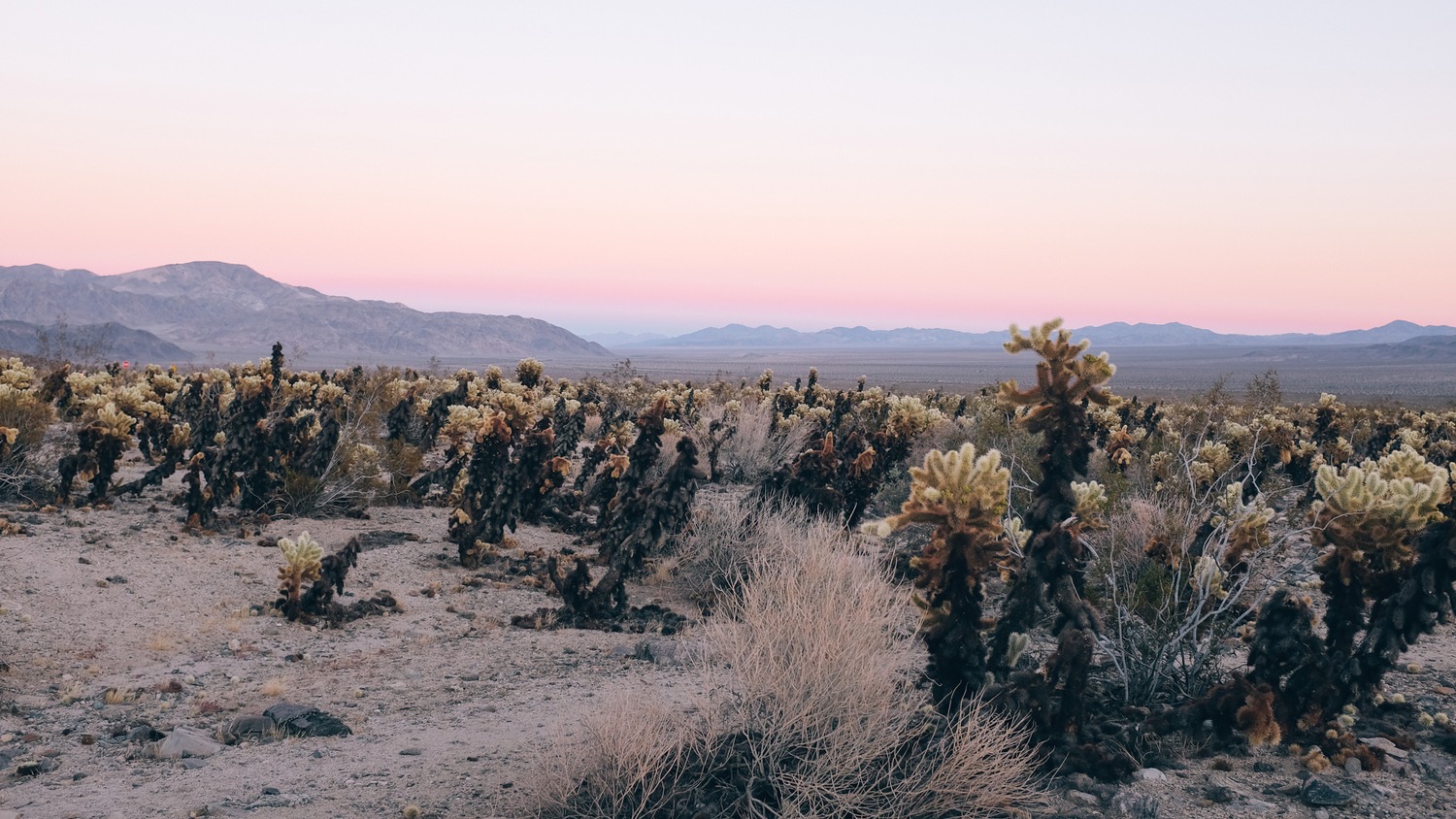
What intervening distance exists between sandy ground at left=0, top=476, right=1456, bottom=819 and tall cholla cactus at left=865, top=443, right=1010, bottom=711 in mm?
721

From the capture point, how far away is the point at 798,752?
14.5ft

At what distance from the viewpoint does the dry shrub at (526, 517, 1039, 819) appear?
416cm

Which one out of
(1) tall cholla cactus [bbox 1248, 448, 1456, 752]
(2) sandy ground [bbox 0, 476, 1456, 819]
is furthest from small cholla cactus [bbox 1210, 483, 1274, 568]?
(2) sandy ground [bbox 0, 476, 1456, 819]

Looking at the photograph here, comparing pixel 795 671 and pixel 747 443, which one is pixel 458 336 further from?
pixel 795 671

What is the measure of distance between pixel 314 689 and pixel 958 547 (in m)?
4.27

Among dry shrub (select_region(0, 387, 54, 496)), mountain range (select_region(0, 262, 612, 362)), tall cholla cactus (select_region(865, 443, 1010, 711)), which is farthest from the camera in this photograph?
mountain range (select_region(0, 262, 612, 362))

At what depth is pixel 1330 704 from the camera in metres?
5.16

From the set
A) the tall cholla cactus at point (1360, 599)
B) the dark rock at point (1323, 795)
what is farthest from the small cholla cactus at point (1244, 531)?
the dark rock at point (1323, 795)

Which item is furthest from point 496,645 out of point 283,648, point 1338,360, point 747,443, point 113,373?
point 1338,360

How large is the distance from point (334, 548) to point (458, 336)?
5173 inches

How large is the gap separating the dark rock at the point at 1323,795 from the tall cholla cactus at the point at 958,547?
5.15 ft

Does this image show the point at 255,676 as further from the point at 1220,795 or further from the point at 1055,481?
the point at 1220,795

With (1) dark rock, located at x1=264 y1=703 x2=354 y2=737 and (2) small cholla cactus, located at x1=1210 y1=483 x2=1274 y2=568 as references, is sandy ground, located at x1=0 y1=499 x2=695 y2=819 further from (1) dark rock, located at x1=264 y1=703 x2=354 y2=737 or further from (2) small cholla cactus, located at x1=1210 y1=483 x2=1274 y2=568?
(2) small cholla cactus, located at x1=1210 y1=483 x2=1274 y2=568

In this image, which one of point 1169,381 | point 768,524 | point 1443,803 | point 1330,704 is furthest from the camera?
point 1169,381
